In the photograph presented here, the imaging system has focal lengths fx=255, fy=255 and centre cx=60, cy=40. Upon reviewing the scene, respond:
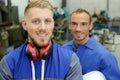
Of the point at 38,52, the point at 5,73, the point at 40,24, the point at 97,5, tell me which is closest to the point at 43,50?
the point at 38,52

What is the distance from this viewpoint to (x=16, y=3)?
5.61 meters

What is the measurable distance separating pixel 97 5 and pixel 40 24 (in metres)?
4.97

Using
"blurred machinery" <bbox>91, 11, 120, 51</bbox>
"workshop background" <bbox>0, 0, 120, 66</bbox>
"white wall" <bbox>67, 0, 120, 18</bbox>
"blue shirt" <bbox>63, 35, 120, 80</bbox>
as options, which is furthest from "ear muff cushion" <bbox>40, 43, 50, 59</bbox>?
"white wall" <bbox>67, 0, 120, 18</bbox>

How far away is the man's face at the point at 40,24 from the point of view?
5.12ft

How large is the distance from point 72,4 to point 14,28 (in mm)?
2187

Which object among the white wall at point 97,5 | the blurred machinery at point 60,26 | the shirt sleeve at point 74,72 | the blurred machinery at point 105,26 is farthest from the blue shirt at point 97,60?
the white wall at point 97,5

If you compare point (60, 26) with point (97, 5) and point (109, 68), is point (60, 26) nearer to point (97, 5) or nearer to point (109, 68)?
point (97, 5)

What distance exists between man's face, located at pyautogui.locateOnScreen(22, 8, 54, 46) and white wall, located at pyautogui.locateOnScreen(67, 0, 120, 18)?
15.7 ft

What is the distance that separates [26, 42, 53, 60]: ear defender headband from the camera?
160 cm

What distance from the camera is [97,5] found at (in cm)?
636

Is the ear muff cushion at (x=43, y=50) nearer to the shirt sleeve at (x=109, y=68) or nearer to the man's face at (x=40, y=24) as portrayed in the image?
the man's face at (x=40, y=24)

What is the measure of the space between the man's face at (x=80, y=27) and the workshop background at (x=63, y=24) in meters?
2.30

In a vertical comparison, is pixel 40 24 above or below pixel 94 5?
below

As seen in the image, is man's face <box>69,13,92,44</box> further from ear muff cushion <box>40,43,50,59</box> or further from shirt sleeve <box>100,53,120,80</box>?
ear muff cushion <box>40,43,50,59</box>
